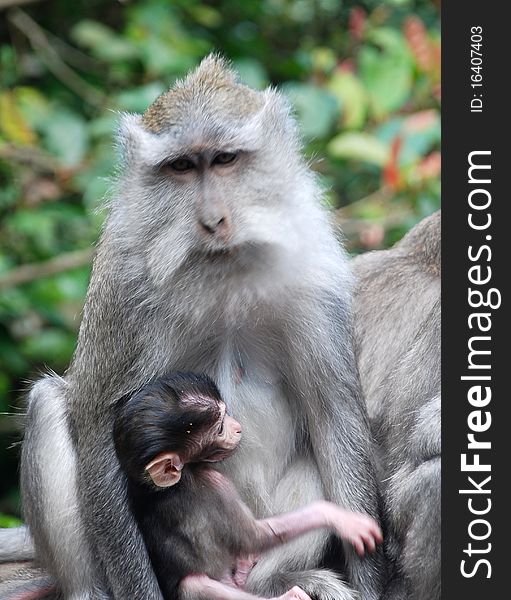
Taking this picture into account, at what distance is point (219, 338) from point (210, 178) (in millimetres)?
772

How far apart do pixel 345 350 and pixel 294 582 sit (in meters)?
1.00

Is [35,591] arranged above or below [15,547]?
below

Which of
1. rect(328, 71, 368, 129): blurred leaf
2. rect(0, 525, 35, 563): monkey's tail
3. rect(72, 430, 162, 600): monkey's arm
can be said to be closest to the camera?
rect(72, 430, 162, 600): monkey's arm

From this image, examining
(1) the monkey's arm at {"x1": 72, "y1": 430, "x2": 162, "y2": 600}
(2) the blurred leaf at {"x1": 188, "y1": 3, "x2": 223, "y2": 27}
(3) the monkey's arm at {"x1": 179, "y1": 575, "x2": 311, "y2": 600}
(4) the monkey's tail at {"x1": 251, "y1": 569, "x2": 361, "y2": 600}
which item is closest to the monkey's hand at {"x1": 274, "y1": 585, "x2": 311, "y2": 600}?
(3) the monkey's arm at {"x1": 179, "y1": 575, "x2": 311, "y2": 600}

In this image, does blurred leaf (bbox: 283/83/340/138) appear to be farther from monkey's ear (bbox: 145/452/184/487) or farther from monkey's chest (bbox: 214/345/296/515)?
monkey's ear (bbox: 145/452/184/487)

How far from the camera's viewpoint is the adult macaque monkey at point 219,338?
4.77 metres

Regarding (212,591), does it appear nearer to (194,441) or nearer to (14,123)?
(194,441)

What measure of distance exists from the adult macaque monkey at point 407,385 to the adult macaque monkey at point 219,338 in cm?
21

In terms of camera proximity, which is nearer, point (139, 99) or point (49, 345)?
point (139, 99)

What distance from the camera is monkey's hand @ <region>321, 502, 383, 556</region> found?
4.95m

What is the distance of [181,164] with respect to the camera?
480 cm

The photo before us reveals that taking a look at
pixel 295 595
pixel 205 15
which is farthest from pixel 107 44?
pixel 295 595

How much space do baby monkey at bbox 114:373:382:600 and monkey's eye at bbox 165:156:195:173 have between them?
0.83 metres

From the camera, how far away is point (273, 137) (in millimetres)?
4961
